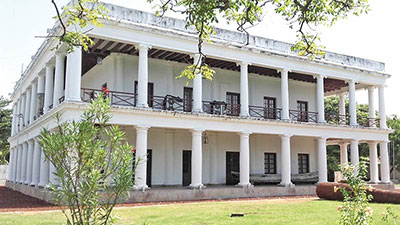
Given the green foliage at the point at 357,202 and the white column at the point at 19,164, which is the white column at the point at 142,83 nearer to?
the green foliage at the point at 357,202

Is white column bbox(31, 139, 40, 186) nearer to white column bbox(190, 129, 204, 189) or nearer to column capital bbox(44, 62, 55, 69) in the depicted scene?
column capital bbox(44, 62, 55, 69)

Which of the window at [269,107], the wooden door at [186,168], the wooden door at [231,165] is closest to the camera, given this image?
the wooden door at [186,168]

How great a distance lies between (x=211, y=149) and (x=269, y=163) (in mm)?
4323

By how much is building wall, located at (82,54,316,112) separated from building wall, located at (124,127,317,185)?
208 centimetres

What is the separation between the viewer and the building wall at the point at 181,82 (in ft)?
67.4

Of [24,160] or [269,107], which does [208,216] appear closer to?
[269,107]

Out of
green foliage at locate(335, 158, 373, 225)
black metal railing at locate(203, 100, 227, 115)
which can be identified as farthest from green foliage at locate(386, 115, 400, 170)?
green foliage at locate(335, 158, 373, 225)

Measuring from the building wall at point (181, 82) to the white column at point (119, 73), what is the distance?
0.43 feet

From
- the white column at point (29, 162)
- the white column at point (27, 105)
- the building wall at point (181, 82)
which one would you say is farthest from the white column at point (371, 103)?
the white column at point (27, 105)

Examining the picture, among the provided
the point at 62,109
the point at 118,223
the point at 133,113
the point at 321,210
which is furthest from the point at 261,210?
the point at 62,109

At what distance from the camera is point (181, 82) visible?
72.3 ft

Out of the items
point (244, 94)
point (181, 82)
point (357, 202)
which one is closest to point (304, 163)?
point (244, 94)

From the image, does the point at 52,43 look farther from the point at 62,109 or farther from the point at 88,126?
the point at 88,126

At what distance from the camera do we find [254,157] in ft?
80.3
